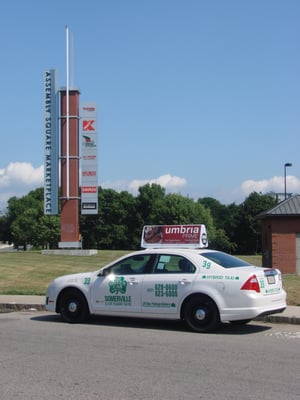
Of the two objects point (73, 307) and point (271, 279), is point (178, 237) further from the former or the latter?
point (73, 307)

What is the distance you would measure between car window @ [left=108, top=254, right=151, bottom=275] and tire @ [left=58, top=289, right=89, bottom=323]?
889 millimetres

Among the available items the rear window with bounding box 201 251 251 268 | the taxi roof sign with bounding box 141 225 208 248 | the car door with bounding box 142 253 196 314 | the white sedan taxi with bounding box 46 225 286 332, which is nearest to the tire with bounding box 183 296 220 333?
the white sedan taxi with bounding box 46 225 286 332

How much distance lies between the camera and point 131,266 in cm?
1106

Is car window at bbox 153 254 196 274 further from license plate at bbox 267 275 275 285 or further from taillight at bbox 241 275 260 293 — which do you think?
license plate at bbox 267 275 275 285

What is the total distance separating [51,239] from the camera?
89000mm

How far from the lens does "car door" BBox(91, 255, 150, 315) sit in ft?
35.3

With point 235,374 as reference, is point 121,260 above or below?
above

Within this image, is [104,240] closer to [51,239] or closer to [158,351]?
[51,239]

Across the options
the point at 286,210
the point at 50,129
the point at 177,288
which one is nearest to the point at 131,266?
the point at 177,288

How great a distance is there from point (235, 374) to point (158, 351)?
1755 mm

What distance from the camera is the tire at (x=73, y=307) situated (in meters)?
11.3

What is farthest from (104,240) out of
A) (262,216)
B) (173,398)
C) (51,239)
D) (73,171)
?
(173,398)

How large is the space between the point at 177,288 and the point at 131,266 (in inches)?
47.8

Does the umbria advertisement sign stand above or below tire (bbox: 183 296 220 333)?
above
